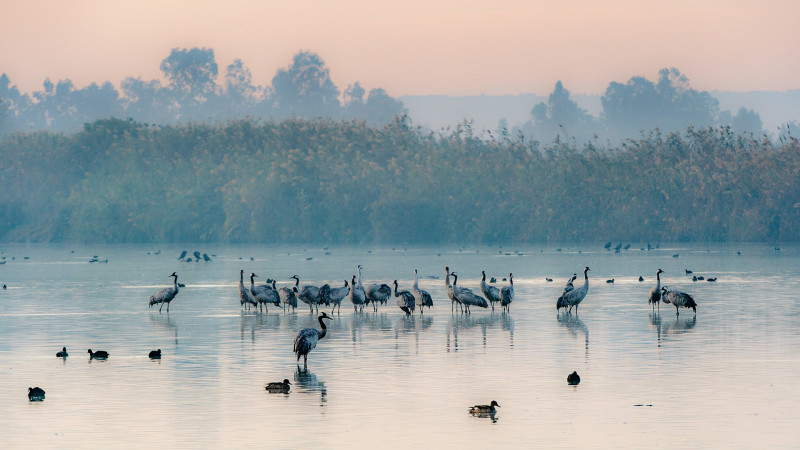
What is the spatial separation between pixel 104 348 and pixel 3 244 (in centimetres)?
7961

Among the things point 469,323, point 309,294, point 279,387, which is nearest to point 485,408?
point 279,387

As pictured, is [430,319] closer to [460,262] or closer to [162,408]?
[162,408]

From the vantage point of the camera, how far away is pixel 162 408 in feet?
55.7

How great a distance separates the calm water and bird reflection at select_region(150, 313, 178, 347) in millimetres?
52

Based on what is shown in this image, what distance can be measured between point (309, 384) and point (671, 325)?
1191 cm

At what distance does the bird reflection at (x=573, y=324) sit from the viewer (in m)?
26.6

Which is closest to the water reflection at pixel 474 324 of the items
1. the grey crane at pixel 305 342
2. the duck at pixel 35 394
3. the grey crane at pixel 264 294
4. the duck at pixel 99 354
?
the grey crane at pixel 305 342

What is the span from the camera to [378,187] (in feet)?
301

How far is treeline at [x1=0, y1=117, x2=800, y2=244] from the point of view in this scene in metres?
82.5

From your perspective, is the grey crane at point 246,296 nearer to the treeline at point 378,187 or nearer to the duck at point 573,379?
the duck at point 573,379

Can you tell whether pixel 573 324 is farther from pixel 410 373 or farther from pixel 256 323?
pixel 410 373

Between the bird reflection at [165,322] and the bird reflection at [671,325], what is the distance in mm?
10054

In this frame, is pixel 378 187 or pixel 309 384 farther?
pixel 378 187

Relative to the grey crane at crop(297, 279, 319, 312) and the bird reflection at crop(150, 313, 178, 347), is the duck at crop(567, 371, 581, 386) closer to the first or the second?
the bird reflection at crop(150, 313, 178, 347)
